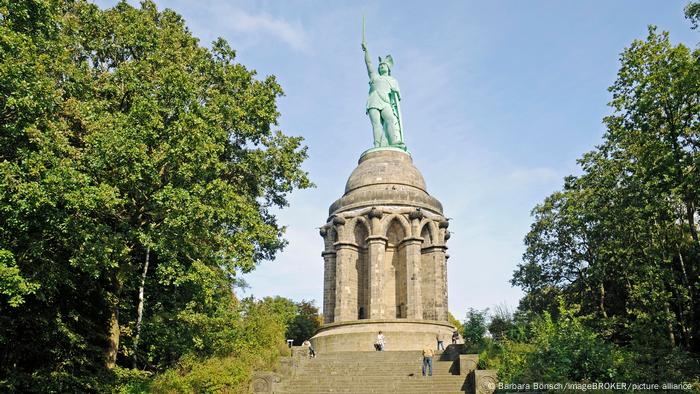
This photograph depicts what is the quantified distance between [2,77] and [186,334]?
8343 mm

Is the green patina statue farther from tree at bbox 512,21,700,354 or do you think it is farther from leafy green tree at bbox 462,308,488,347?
leafy green tree at bbox 462,308,488,347

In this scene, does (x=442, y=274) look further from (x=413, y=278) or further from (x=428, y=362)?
(x=428, y=362)

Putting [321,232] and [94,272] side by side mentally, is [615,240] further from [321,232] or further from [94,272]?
[94,272]

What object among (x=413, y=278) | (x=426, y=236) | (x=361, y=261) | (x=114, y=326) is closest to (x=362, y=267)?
(x=361, y=261)

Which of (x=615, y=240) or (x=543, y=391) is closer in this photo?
(x=543, y=391)

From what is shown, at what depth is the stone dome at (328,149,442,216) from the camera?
2944 centimetres

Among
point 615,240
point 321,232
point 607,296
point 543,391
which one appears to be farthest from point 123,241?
point 607,296

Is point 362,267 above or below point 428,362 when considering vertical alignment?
above

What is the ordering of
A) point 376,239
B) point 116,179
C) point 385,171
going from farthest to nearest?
point 385,171, point 376,239, point 116,179

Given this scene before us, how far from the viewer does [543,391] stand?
12.5 m

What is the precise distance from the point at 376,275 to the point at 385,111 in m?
10.4

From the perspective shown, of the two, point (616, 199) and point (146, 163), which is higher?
point (616, 199)

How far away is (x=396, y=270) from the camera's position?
1169 inches

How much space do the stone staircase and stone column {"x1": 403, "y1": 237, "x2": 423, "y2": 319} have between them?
6048 mm
